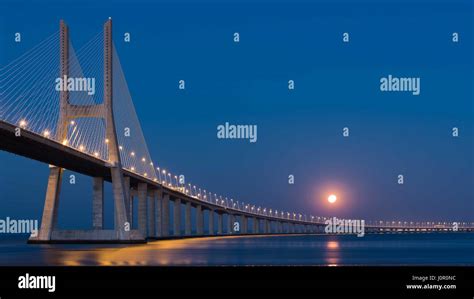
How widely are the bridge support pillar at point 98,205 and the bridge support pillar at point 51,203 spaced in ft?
9.92

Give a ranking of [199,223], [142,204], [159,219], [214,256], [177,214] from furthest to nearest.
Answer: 1. [199,223]
2. [177,214]
3. [159,219]
4. [142,204]
5. [214,256]

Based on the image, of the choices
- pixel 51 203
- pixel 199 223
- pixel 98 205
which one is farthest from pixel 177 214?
pixel 51 203

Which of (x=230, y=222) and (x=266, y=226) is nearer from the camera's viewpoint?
(x=230, y=222)

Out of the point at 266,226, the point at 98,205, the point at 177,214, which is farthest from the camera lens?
the point at 266,226

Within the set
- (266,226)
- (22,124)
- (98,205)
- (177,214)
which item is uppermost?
(22,124)

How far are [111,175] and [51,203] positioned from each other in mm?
4901

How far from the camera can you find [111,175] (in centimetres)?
7050

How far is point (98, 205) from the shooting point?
7275cm

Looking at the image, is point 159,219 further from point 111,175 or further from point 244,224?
point 244,224

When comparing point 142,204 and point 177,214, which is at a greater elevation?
point 177,214

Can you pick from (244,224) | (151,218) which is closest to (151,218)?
(151,218)
